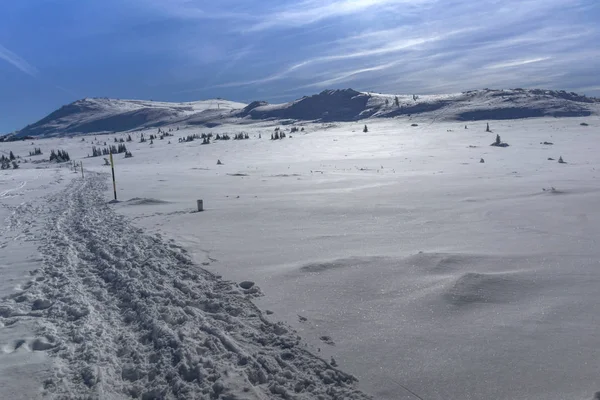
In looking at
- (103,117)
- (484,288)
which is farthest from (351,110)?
(484,288)

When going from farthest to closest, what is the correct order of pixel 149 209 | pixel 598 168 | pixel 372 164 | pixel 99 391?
pixel 372 164 < pixel 598 168 < pixel 149 209 < pixel 99 391

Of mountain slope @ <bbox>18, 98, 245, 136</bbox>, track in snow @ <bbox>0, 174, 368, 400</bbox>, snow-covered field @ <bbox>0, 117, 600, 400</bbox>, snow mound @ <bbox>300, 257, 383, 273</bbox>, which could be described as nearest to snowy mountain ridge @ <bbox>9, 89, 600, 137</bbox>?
mountain slope @ <bbox>18, 98, 245, 136</bbox>

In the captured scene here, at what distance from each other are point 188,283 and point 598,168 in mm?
15739

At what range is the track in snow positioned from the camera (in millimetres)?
4016

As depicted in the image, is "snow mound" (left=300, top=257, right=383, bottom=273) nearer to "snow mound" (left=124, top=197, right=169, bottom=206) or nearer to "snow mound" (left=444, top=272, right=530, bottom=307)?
"snow mound" (left=444, top=272, right=530, bottom=307)

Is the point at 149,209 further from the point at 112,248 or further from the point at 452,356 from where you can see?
the point at 452,356

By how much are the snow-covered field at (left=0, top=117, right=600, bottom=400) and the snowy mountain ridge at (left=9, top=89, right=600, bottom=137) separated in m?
46.3

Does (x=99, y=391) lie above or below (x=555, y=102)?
below

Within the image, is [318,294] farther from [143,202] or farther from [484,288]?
[143,202]

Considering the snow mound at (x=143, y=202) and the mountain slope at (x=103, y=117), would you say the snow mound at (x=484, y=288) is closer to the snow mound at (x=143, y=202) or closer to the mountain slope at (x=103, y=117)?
the snow mound at (x=143, y=202)

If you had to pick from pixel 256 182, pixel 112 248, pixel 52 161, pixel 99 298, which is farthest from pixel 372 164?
pixel 52 161

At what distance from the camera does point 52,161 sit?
37531mm

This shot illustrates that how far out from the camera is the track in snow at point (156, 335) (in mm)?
4016

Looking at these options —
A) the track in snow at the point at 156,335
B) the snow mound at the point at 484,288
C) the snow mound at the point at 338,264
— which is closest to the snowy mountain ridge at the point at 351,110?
the snow mound at the point at 338,264
